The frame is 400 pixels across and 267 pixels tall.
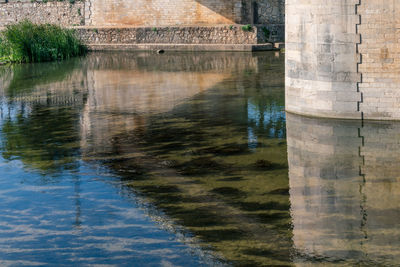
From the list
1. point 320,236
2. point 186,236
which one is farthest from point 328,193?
point 186,236

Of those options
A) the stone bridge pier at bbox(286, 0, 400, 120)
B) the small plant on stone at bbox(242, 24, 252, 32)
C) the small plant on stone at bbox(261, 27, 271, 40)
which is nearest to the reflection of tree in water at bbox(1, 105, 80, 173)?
the stone bridge pier at bbox(286, 0, 400, 120)

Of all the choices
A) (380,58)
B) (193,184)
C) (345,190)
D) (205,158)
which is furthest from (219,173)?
(380,58)

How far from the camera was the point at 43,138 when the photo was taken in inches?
500

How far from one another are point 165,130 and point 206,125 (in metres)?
0.84

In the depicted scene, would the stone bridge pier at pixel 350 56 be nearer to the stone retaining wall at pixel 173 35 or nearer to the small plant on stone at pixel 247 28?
the small plant on stone at pixel 247 28

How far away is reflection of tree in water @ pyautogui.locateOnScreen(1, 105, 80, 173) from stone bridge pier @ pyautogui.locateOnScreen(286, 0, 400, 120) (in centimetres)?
441

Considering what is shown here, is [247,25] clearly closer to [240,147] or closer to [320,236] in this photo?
[240,147]

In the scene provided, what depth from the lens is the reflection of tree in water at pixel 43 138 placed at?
10.9 m

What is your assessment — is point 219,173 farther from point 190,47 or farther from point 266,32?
point 266,32

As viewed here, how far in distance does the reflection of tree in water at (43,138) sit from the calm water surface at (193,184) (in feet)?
0.11

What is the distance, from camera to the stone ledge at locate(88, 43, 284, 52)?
96.2ft

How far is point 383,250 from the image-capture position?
6.74 meters

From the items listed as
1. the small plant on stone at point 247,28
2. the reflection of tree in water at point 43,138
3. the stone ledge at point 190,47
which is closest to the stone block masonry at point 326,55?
the reflection of tree in water at point 43,138

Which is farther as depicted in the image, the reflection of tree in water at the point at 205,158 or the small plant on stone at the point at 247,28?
the small plant on stone at the point at 247,28
